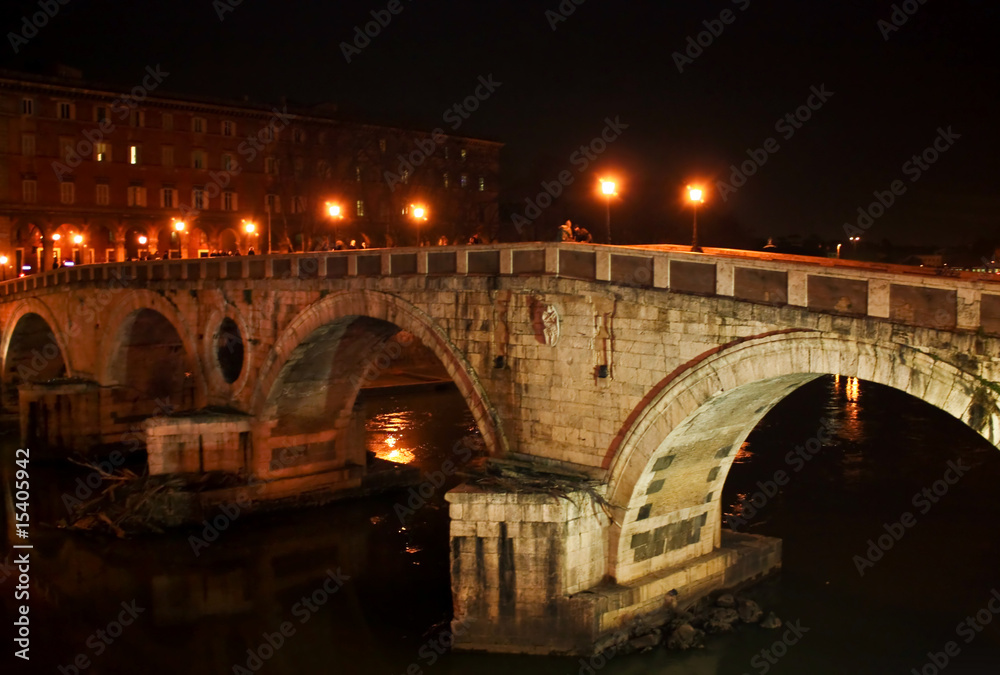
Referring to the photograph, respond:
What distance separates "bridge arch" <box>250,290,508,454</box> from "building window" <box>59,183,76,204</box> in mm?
30655

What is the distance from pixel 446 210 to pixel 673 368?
40.7 metres

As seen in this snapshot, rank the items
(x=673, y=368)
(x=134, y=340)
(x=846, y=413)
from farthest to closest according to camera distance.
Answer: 1. (x=846, y=413)
2. (x=134, y=340)
3. (x=673, y=368)

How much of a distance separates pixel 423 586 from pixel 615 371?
18.5 ft

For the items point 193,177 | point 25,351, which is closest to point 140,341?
point 25,351

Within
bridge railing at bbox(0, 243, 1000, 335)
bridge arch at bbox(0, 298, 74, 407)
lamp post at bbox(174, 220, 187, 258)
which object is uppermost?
lamp post at bbox(174, 220, 187, 258)

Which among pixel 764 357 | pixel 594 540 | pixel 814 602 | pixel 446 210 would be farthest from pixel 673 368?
pixel 446 210

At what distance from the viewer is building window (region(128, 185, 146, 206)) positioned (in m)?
46.5

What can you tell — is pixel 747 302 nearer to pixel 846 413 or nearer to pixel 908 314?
pixel 908 314

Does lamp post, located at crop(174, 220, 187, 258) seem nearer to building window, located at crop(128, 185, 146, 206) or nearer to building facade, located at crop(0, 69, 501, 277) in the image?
building facade, located at crop(0, 69, 501, 277)

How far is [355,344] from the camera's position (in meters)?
19.5

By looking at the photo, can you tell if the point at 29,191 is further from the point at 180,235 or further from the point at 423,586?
the point at 423,586

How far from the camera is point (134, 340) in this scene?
26.6m

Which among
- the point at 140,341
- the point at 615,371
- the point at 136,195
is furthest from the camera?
the point at 136,195

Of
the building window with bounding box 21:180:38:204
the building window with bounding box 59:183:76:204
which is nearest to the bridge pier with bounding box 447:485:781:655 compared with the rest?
the building window with bounding box 21:180:38:204
